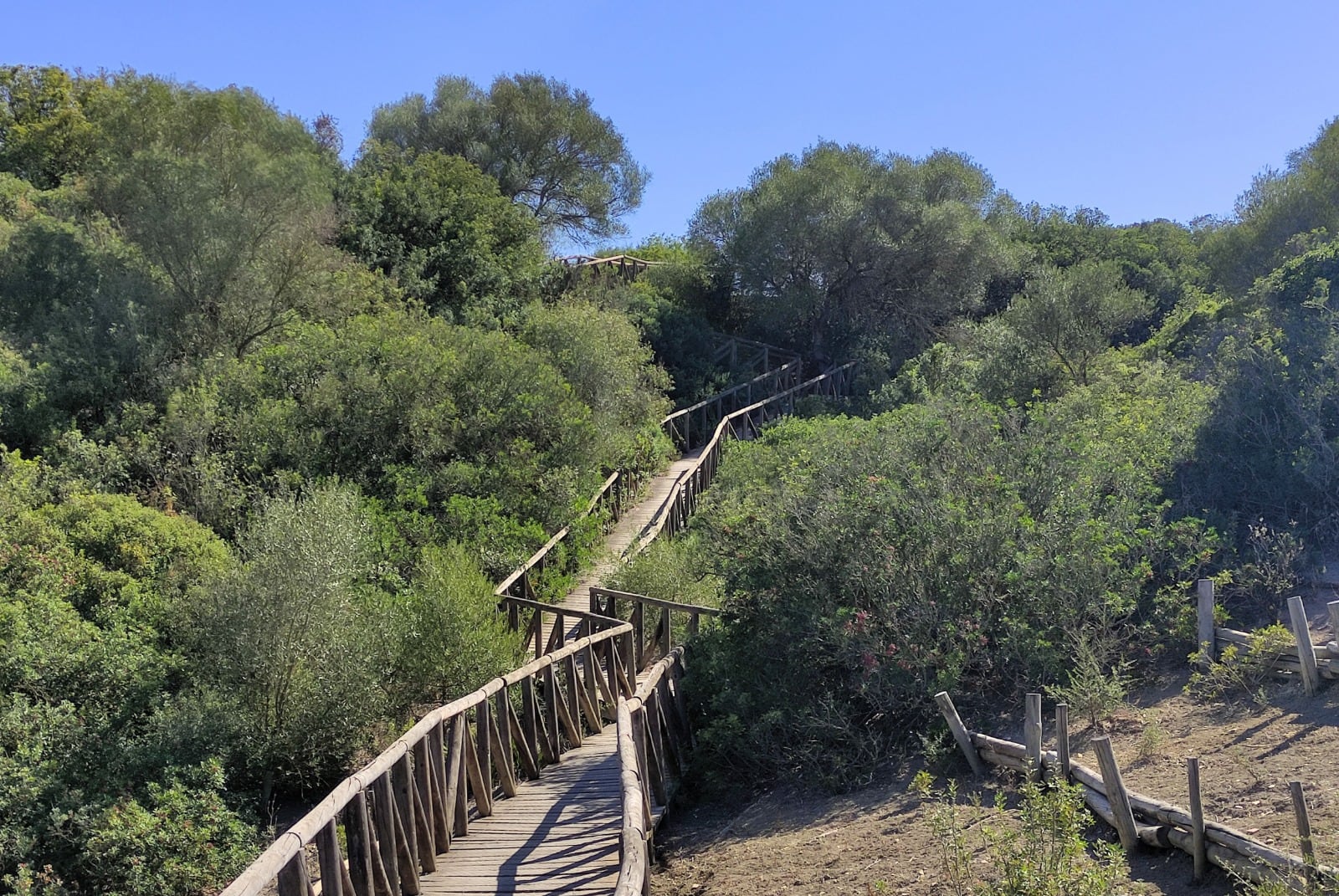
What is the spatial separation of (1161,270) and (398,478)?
26.9 metres

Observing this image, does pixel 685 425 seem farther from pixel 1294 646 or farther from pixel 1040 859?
pixel 1040 859

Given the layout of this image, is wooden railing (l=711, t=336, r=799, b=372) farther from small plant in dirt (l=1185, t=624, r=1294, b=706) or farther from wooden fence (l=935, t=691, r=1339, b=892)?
wooden fence (l=935, t=691, r=1339, b=892)

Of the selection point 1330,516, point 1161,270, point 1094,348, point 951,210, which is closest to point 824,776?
point 1330,516

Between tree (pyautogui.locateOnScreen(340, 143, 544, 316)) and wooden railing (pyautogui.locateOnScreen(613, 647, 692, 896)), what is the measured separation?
16.6 meters

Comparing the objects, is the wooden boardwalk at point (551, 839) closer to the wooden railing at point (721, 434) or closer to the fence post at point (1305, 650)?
the fence post at point (1305, 650)

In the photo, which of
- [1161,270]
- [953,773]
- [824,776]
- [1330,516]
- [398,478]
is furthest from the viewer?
[1161,270]

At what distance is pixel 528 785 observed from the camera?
9.67 metres

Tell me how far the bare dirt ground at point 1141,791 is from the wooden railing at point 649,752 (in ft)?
1.96

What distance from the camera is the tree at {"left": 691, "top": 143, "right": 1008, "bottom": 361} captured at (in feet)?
102

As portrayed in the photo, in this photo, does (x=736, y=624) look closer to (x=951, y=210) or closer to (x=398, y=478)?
(x=398, y=478)

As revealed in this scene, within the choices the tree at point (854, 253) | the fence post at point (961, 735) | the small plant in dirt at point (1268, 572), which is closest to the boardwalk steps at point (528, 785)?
the fence post at point (961, 735)

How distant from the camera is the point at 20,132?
96.0 ft

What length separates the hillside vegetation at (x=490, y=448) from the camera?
9.87 meters

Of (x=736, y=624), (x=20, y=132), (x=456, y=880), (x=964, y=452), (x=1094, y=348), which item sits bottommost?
(x=456, y=880)
